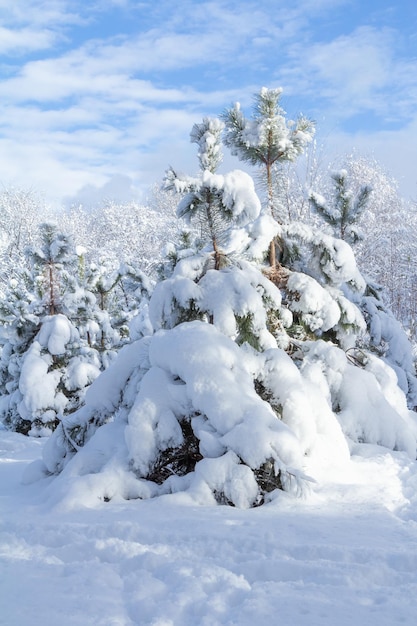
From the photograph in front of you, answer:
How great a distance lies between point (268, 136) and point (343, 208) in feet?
10.9

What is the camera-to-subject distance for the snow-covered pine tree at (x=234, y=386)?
3.66 meters

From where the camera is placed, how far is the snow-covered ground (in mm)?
2127

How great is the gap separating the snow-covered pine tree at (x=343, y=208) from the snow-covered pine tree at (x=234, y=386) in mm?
2770

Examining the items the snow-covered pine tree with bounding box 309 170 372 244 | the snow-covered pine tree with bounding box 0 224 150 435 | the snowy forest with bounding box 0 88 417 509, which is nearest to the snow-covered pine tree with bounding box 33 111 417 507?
the snowy forest with bounding box 0 88 417 509

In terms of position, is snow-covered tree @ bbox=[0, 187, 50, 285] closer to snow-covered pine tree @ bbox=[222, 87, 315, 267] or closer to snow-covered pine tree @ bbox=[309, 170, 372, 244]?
snow-covered pine tree @ bbox=[309, 170, 372, 244]

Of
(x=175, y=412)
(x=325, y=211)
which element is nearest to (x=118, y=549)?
(x=175, y=412)

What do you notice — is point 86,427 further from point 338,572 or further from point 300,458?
point 338,572

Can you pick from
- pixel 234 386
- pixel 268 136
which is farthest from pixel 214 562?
pixel 268 136

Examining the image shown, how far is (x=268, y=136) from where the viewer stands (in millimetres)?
5484

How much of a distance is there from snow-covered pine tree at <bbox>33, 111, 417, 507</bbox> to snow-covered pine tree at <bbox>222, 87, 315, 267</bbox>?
19.1 inches

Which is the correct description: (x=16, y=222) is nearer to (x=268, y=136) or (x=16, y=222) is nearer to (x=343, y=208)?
(x=343, y=208)

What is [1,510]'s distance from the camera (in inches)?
143

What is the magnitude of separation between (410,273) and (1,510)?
24.4m

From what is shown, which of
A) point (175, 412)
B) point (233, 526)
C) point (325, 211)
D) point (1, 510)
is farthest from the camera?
point (325, 211)
